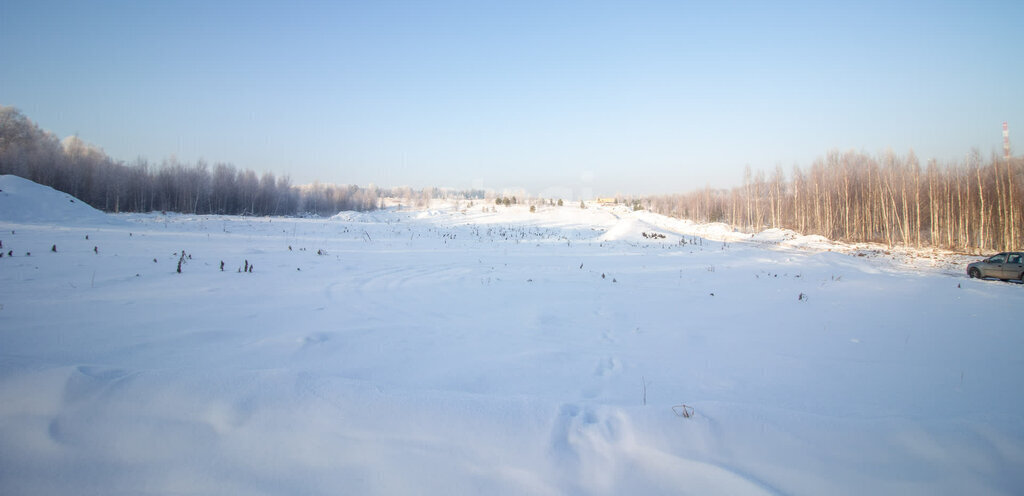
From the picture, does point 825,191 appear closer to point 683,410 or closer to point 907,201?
point 907,201

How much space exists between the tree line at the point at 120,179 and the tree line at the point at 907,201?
68.5m

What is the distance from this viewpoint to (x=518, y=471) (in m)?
1.92

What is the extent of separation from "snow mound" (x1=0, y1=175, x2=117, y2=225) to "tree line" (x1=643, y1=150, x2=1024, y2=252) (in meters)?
51.7

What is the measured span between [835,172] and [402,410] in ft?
169

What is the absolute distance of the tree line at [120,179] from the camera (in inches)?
1426

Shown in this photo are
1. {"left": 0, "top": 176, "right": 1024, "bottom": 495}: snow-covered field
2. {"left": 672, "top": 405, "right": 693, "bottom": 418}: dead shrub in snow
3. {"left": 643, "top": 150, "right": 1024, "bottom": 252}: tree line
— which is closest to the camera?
{"left": 0, "top": 176, "right": 1024, "bottom": 495}: snow-covered field

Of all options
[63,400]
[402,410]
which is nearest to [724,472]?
[402,410]

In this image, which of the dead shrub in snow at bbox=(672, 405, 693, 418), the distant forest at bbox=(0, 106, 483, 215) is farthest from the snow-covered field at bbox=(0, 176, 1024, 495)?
the distant forest at bbox=(0, 106, 483, 215)

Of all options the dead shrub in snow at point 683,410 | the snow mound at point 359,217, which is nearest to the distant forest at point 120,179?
the snow mound at point 359,217

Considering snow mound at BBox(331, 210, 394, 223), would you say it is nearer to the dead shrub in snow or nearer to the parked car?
the dead shrub in snow

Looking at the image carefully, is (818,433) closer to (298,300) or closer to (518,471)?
(518,471)

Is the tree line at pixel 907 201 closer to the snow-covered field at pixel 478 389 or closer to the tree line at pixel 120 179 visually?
the snow-covered field at pixel 478 389

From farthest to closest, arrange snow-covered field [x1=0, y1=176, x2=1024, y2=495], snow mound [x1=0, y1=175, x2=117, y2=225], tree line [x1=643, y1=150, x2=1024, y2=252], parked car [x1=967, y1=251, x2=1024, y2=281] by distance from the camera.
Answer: tree line [x1=643, y1=150, x2=1024, y2=252] < snow mound [x1=0, y1=175, x2=117, y2=225] < parked car [x1=967, y1=251, x2=1024, y2=281] < snow-covered field [x1=0, y1=176, x2=1024, y2=495]

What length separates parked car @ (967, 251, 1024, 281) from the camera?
12.8m
